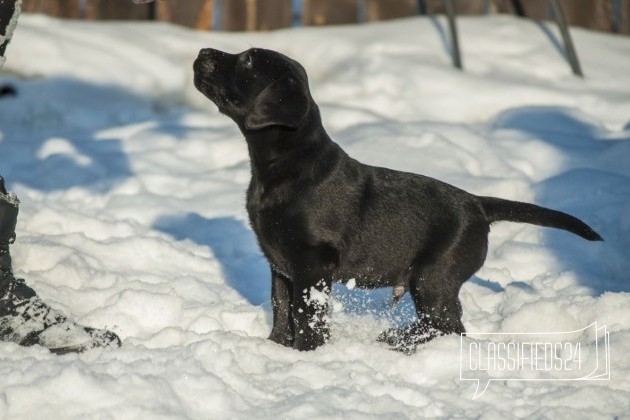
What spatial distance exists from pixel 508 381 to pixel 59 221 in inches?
99.1

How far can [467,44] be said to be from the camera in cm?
752

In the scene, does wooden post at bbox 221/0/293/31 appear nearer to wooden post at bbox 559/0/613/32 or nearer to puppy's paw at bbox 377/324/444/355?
wooden post at bbox 559/0/613/32

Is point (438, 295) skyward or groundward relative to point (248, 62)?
groundward

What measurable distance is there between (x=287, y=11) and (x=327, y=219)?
454 cm

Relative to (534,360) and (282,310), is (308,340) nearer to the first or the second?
(282,310)

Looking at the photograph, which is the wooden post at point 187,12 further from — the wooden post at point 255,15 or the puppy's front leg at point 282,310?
the puppy's front leg at point 282,310

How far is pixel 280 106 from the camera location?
3.43m

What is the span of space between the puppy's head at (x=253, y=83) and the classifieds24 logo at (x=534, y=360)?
0.96 metres

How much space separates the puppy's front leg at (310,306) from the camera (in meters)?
3.50

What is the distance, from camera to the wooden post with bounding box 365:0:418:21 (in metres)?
7.86

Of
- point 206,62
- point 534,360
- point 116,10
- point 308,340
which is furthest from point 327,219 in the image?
point 116,10

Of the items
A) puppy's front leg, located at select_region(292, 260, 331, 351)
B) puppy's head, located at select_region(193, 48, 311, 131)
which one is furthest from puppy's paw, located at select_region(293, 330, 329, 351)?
puppy's head, located at select_region(193, 48, 311, 131)

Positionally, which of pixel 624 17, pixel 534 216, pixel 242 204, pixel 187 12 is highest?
pixel 534 216

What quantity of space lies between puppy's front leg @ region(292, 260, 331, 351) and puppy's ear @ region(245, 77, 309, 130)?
511 millimetres
